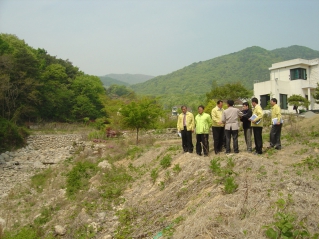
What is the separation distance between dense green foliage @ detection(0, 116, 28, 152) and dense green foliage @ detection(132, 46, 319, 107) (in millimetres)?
61364

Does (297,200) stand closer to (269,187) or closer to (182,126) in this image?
(269,187)

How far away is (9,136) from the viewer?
2670 cm

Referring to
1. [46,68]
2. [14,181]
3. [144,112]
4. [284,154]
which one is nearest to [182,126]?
[284,154]

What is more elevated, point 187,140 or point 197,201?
point 187,140

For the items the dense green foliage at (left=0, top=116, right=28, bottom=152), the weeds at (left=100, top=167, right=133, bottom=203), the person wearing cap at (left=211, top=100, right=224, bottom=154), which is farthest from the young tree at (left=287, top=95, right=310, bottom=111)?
the dense green foliage at (left=0, top=116, right=28, bottom=152)

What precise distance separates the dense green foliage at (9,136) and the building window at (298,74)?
1045 inches

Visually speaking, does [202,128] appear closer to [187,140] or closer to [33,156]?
[187,140]

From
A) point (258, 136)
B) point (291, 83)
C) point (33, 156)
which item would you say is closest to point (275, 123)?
point (258, 136)

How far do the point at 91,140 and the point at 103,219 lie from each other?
1881cm

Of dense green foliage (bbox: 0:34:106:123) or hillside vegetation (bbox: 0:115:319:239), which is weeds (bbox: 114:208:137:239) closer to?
hillside vegetation (bbox: 0:115:319:239)

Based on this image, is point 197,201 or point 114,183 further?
point 114,183

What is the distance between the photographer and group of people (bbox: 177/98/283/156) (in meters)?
8.70

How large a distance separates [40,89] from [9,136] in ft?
42.4

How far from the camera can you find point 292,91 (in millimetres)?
31312
